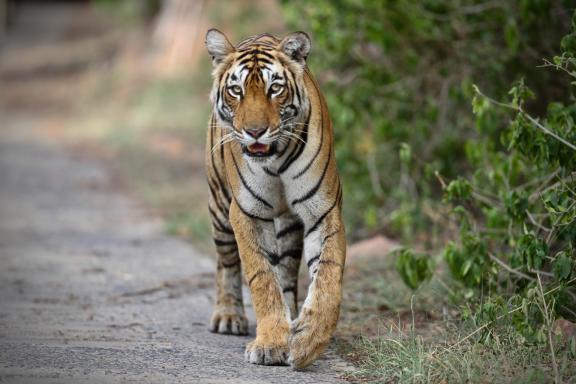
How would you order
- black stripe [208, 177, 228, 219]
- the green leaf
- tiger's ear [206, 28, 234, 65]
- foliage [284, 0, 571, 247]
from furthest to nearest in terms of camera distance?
foliage [284, 0, 571, 247], black stripe [208, 177, 228, 219], tiger's ear [206, 28, 234, 65], the green leaf

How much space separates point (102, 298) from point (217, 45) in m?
2.18

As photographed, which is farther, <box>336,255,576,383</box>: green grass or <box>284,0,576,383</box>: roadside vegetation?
<box>284,0,576,383</box>: roadside vegetation

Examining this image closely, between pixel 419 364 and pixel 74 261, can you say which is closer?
pixel 419 364

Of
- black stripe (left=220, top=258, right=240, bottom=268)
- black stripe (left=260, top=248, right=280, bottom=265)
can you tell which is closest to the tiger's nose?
black stripe (left=260, top=248, right=280, bottom=265)

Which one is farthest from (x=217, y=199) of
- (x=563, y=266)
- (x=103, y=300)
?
(x=563, y=266)

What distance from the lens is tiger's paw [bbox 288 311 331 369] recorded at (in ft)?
15.6

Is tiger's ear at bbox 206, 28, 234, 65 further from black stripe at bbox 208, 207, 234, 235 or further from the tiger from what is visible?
black stripe at bbox 208, 207, 234, 235

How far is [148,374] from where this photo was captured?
180 inches

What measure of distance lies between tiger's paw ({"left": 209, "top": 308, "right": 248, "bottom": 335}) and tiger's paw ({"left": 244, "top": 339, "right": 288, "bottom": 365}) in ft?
2.74

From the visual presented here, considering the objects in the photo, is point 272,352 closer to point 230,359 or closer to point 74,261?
point 230,359

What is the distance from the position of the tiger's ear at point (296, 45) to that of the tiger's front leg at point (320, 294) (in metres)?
0.82

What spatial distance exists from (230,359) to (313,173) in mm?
1014

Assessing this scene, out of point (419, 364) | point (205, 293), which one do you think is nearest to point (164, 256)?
point (205, 293)

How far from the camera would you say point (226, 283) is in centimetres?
588
